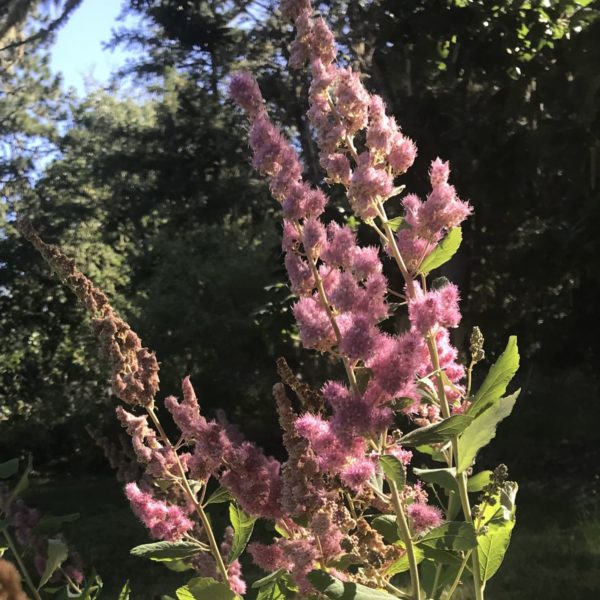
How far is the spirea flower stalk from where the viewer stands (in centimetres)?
110

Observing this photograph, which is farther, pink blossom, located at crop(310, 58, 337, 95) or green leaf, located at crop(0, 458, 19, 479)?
green leaf, located at crop(0, 458, 19, 479)

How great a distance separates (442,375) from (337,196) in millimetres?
5477

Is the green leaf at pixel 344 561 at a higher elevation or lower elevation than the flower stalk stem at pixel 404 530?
lower

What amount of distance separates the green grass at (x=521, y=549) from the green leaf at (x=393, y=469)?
324 cm

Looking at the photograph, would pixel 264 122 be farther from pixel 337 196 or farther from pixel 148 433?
pixel 337 196

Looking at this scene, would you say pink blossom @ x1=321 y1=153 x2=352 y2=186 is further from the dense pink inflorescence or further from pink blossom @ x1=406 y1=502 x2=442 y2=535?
pink blossom @ x1=406 y1=502 x2=442 y2=535

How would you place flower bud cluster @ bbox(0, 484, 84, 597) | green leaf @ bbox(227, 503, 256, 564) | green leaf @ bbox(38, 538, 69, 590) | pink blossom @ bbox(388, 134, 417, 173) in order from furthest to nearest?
1. flower bud cluster @ bbox(0, 484, 84, 597)
2. green leaf @ bbox(38, 538, 69, 590)
3. green leaf @ bbox(227, 503, 256, 564)
4. pink blossom @ bbox(388, 134, 417, 173)

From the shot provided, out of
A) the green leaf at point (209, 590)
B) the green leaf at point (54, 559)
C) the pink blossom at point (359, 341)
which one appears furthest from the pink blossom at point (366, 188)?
the green leaf at point (54, 559)

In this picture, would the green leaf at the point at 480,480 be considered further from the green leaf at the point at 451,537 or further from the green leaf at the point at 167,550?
the green leaf at the point at 167,550

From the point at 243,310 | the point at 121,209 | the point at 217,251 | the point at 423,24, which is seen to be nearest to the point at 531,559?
the point at 423,24

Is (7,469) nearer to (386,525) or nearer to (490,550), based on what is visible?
(386,525)

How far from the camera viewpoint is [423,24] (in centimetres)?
373

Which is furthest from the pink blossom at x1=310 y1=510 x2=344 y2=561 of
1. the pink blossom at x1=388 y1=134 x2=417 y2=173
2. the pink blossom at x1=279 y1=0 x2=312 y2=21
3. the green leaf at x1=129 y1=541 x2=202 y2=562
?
the pink blossom at x1=279 y1=0 x2=312 y2=21

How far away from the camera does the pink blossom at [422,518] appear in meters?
1.26
